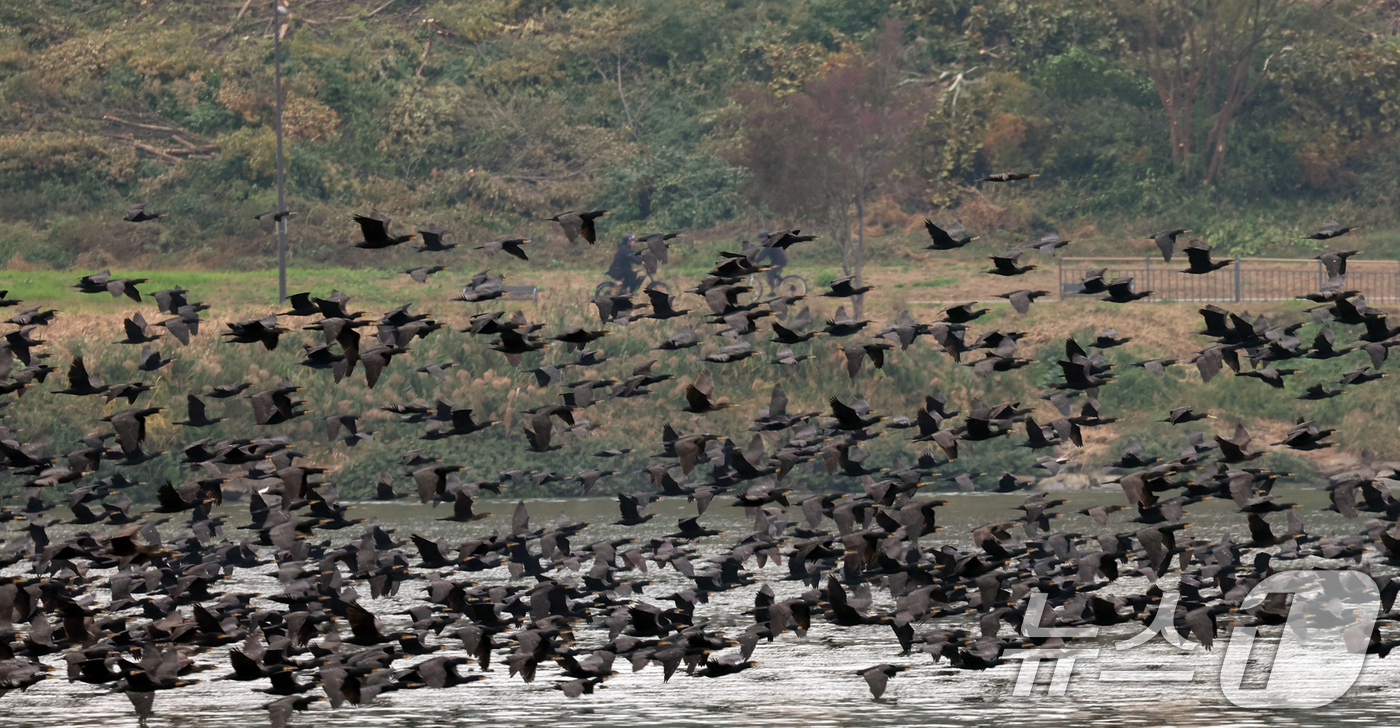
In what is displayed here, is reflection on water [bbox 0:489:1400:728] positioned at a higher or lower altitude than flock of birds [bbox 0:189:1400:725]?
lower

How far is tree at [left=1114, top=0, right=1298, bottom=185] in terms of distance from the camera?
7356 centimetres

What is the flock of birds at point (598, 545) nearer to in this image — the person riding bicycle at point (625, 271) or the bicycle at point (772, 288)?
the person riding bicycle at point (625, 271)

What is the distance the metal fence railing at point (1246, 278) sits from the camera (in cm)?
6247

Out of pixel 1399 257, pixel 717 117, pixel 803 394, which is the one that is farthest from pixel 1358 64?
pixel 803 394

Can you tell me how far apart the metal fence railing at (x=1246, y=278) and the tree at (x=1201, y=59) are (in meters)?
9.97

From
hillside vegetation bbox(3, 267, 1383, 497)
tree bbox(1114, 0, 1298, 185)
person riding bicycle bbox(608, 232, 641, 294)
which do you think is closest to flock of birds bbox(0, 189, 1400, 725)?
hillside vegetation bbox(3, 267, 1383, 497)

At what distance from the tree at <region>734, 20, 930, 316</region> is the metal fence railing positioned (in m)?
7.55

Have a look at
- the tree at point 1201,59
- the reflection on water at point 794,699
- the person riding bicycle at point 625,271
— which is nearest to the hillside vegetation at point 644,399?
the person riding bicycle at point 625,271

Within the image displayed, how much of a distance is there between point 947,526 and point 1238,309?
18722 millimetres

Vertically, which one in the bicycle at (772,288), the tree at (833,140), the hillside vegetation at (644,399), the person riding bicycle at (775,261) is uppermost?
the tree at (833,140)

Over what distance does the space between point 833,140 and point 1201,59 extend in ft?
68.1

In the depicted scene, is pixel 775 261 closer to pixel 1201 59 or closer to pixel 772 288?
pixel 772 288

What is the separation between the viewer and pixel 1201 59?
7544 cm

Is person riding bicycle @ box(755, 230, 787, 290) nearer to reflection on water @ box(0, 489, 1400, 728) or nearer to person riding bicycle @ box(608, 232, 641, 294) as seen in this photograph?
person riding bicycle @ box(608, 232, 641, 294)
